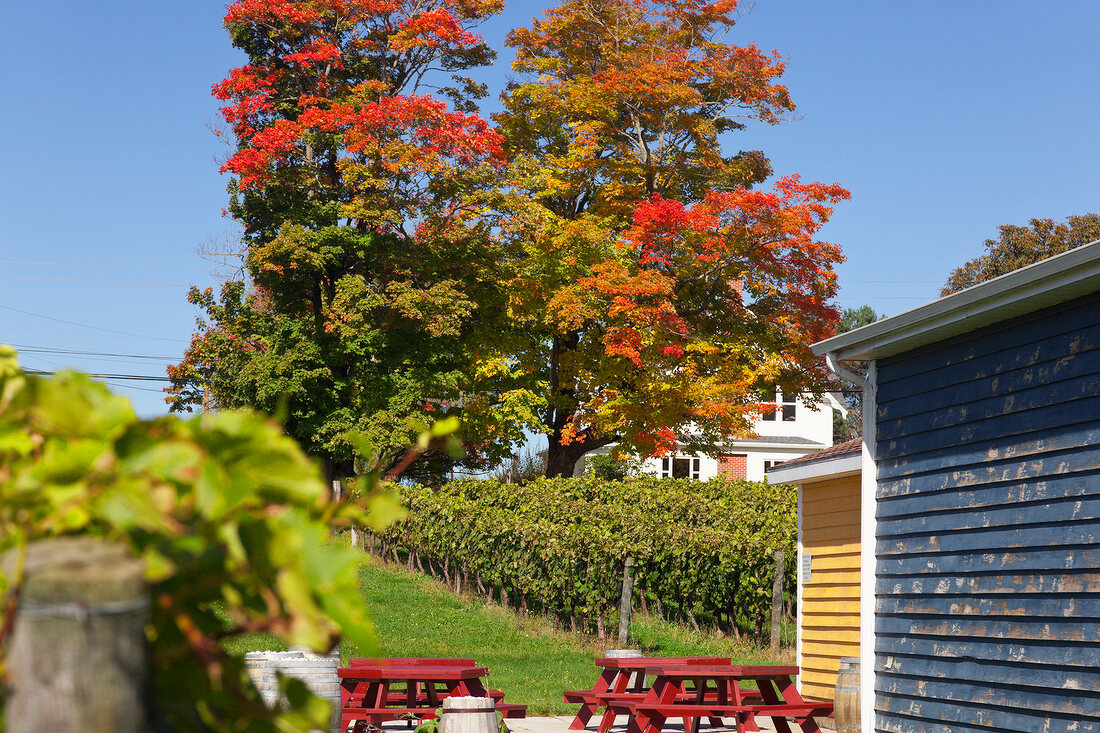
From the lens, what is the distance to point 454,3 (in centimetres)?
2616

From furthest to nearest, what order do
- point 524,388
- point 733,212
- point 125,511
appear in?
1. point 524,388
2. point 733,212
3. point 125,511

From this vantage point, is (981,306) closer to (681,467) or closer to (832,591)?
(832,591)

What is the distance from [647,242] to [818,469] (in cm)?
1195

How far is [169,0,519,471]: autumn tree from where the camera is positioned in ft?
78.8

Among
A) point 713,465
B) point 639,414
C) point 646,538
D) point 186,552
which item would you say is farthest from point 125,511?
point 713,465

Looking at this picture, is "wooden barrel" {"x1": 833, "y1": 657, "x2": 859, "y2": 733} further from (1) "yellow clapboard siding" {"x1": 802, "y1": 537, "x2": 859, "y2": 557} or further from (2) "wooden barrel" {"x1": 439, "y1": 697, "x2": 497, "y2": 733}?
(2) "wooden barrel" {"x1": 439, "y1": 697, "x2": 497, "y2": 733}

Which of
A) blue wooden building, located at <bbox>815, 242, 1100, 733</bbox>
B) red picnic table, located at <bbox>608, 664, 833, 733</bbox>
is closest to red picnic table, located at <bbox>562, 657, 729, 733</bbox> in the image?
red picnic table, located at <bbox>608, 664, 833, 733</bbox>

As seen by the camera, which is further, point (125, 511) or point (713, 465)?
point (713, 465)

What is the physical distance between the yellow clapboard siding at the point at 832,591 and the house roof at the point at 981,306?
3.54 m

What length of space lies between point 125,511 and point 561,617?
1796 centimetres

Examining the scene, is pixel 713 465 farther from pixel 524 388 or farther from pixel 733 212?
pixel 733 212

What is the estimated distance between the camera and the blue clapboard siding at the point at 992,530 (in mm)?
6824

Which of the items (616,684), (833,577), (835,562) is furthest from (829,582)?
(616,684)

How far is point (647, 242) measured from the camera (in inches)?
922
